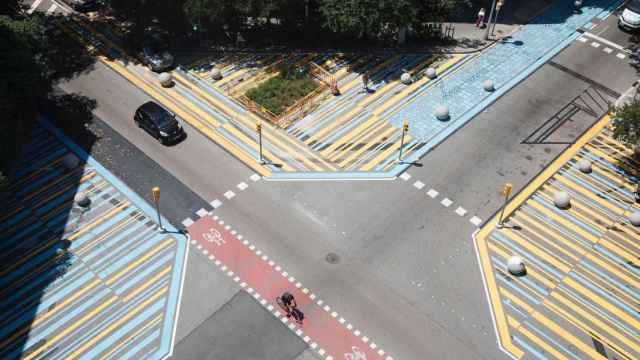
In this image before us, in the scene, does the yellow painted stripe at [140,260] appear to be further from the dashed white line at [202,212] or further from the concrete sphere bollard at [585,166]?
the concrete sphere bollard at [585,166]

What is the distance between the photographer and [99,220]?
40219mm

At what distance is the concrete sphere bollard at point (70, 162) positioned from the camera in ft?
142

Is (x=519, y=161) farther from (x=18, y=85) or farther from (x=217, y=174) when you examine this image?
(x=18, y=85)

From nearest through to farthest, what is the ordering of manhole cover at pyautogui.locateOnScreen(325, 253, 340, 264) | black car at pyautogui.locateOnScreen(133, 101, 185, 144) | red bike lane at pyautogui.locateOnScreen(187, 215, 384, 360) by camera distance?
red bike lane at pyautogui.locateOnScreen(187, 215, 384, 360) < manhole cover at pyautogui.locateOnScreen(325, 253, 340, 264) < black car at pyautogui.locateOnScreen(133, 101, 185, 144)

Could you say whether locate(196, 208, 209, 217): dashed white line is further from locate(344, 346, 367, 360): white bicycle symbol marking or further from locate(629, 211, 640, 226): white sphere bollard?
locate(629, 211, 640, 226): white sphere bollard

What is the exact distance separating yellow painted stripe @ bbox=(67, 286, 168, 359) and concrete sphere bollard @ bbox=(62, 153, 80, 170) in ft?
44.4

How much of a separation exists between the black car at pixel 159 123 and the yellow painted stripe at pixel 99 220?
6648mm

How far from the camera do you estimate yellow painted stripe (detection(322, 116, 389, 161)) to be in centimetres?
4550

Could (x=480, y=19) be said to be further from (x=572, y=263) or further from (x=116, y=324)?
(x=116, y=324)

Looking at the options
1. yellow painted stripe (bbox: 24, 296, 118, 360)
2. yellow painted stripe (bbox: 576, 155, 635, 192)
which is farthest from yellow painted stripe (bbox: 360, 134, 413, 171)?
yellow painted stripe (bbox: 24, 296, 118, 360)

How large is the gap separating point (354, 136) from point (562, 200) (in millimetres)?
16226

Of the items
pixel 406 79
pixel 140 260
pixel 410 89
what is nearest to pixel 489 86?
pixel 410 89

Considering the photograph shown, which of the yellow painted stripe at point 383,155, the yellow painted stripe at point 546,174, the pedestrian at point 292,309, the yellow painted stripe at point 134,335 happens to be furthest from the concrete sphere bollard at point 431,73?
the yellow painted stripe at point 134,335

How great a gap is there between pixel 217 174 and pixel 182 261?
8.05 meters
